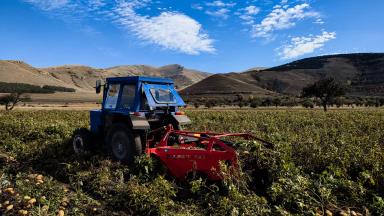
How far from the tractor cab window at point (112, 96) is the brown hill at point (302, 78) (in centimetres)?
10432

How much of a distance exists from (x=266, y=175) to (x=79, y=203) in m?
3.65

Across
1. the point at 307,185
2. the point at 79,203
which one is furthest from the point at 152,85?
the point at 307,185

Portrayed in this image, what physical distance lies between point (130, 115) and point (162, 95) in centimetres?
116

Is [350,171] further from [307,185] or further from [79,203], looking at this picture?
[79,203]

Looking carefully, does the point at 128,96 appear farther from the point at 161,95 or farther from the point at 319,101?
the point at 319,101

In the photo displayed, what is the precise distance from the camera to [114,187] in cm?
759

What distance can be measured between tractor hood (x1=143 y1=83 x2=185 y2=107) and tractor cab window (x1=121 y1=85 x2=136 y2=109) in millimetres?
426

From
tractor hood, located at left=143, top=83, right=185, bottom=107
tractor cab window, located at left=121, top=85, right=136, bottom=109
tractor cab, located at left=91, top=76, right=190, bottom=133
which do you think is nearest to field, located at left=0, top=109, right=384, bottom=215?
tractor cab, located at left=91, top=76, right=190, bottom=133

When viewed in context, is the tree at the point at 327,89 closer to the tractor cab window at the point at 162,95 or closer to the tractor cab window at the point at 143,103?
the tractor cab window at the point at 162,95

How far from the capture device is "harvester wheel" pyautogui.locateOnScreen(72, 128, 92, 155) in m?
10.3

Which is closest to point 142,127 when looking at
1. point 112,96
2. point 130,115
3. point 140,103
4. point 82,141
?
point 130,115

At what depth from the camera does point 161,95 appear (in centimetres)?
984

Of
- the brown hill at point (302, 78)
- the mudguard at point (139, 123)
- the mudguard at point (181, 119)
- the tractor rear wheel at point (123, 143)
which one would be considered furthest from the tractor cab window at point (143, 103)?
the brown hill at point (302, 78)

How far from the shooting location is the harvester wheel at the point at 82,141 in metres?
10.3
